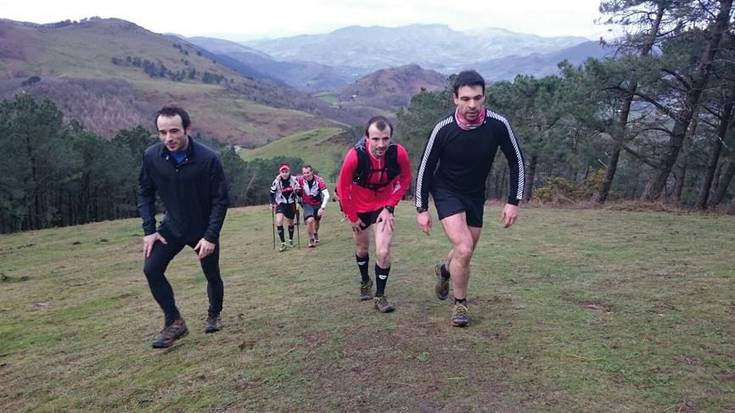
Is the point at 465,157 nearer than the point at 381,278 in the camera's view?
Yes

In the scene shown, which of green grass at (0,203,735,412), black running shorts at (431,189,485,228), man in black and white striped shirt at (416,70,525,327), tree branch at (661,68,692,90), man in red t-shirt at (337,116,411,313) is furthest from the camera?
tree branch at (661,68,692,90)

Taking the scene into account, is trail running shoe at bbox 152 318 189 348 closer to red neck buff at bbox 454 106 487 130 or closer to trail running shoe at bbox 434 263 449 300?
trail running shoe at bbox 434 263 449 300

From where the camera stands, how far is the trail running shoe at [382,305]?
6.29 m

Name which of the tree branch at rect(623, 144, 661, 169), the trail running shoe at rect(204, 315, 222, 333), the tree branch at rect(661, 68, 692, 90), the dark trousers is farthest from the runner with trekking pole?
the tree branch at rect(623, 144, 661, 169)

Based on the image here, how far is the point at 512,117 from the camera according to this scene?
36531 mm

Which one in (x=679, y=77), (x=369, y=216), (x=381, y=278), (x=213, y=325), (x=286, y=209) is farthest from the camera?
(x=679, y=77)

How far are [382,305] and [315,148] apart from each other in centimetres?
11629

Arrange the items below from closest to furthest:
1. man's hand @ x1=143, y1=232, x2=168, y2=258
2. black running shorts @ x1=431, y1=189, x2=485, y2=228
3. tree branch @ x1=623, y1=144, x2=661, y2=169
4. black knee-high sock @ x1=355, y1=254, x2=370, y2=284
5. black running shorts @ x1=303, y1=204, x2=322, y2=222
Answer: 1. man's hand @ x1=143, y1=232, x2=168, y2=258
2. black running shorts @ x1=431, y1=189, x2=485, y2=228
3. black knee-high sock @ x1=355, y1=254, x2=370, y2=284
4. black running shorts @ x1=303, y1=204, x2=322, y2=222
5. tree branch @ x1=623, y1=144, x2=661, y2=169

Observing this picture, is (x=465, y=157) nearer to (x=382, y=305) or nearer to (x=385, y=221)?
(x=385, y=221)

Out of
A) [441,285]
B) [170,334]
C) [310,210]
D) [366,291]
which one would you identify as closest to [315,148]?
[310,210]

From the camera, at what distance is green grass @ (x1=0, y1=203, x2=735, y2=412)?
4246mm

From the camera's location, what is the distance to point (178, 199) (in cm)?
Answer: 546

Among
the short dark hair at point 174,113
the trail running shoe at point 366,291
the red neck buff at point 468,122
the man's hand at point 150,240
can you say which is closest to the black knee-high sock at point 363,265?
the trail running shoe at point 366,291

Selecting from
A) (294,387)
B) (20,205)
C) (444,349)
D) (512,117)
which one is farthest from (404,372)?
(20,205)
